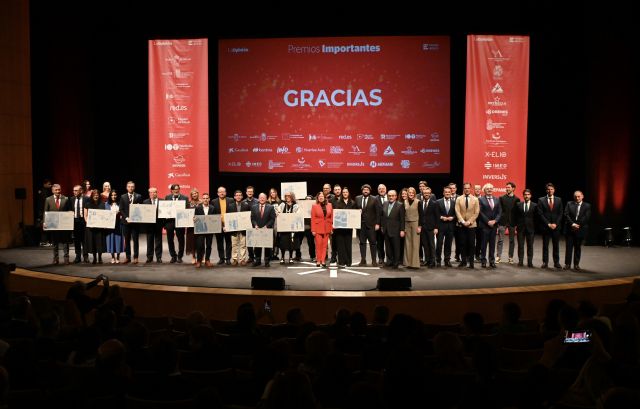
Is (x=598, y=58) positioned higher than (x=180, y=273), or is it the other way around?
(x=598, y=58)

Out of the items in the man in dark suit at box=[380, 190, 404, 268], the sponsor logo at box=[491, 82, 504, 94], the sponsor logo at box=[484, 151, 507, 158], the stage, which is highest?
the sponsor logo at box=[491, 82, 504, 94]

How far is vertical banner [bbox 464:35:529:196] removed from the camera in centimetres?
1541

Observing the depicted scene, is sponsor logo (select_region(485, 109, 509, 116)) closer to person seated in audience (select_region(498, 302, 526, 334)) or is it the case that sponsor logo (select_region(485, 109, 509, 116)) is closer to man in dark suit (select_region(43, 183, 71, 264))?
man in dark suit (select_region(43, 183, 71, 264))

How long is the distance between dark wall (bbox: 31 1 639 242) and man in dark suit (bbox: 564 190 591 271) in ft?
14.8

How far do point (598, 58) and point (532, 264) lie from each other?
6.58 meters

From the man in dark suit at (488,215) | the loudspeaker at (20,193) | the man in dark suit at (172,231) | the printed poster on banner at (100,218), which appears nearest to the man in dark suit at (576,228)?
the man in dark suit at (488,215)

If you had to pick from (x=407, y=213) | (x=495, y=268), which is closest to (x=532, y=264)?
(x=495, y=268)

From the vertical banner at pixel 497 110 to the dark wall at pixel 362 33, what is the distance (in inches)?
26.9

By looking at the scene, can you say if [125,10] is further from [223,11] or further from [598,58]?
[598,58]

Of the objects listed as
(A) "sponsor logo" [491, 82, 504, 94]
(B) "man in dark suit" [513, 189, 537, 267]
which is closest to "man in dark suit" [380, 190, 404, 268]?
(B) "man in dark suit" [513, 189, 537, 267]

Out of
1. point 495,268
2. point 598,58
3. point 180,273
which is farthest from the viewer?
point 598,58

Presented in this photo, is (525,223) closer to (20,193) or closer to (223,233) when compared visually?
(223,233)

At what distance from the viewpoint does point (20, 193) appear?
14.6 meters

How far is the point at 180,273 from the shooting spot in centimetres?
1100
